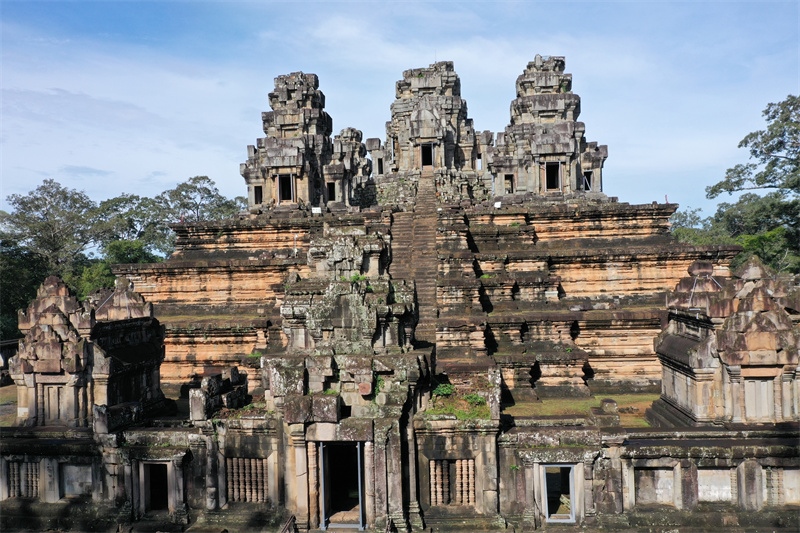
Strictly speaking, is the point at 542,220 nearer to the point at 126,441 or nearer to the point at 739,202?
the point at 126,441

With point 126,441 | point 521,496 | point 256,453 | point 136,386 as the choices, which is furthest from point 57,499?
point 521,496

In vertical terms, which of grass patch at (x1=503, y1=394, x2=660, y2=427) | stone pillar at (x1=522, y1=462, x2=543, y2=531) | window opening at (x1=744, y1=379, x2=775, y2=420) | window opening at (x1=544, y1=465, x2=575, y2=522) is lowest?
window opening at (x1=544, y1=465, x2=575, y2=522)

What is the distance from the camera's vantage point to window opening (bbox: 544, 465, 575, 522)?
1060cm

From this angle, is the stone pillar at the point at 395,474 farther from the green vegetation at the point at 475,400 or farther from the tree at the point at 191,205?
the tree at the point at 191,205

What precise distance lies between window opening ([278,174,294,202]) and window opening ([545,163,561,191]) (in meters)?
13.1

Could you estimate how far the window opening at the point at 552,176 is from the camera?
89.9ft

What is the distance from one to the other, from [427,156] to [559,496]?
24.9 meters

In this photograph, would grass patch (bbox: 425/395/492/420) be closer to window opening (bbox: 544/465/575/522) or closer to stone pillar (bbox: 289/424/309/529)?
window opening (bbox: 544/465/575/522)

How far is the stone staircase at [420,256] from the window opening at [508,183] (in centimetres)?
592

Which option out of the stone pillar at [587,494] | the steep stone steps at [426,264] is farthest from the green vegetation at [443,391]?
the steep stone steps at [426,264]

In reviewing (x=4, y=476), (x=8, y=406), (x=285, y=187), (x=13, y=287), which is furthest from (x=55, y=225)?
(x=4, y=476)

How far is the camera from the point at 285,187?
1214 inches

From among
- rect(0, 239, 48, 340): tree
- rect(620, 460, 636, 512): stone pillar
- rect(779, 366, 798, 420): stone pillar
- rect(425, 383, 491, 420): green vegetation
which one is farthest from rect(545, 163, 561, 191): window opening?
rect(0, 239, 48, 340): tree

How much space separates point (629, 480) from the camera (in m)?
10.6
